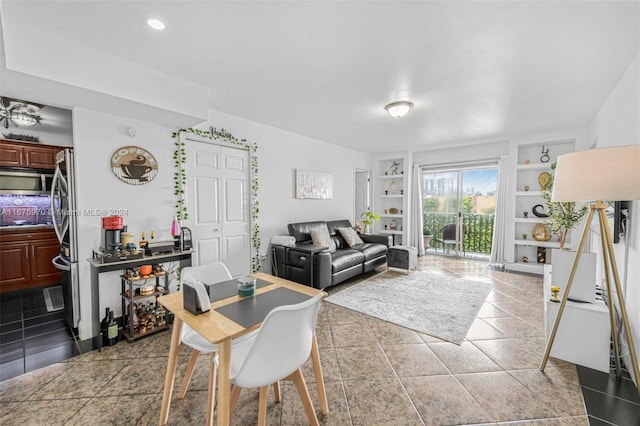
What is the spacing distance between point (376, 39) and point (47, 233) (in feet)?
16.7

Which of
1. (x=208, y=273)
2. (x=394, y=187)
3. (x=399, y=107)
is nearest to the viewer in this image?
(x=208, y=273)

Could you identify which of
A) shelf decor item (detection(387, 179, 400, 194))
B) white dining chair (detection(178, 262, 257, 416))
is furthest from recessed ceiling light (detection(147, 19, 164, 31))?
shelf decor item (detection(387, 179, 400, 194))

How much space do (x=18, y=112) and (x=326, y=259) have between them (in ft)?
13.4

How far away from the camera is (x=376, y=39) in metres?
2.01

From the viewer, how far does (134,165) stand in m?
2.92

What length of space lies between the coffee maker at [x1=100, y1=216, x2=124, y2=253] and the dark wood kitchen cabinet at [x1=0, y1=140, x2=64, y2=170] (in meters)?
2.20

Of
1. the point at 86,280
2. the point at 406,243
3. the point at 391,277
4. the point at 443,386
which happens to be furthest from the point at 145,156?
the point at 406,243

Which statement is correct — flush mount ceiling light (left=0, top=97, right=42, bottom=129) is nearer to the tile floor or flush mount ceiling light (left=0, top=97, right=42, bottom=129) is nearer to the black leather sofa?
the tile floor

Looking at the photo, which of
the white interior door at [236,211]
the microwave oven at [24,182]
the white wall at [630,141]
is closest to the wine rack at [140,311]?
the white interior door at [236,211]

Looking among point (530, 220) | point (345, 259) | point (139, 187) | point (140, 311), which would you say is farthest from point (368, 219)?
point (140, 311)

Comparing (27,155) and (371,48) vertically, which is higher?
(371,48)

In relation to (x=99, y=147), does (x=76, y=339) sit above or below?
below

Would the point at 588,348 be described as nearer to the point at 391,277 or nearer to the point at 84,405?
the point at 391,277

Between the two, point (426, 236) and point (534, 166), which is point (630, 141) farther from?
point (426, 236)
